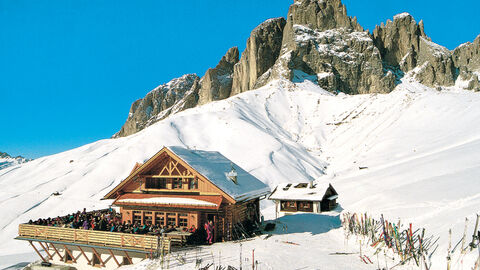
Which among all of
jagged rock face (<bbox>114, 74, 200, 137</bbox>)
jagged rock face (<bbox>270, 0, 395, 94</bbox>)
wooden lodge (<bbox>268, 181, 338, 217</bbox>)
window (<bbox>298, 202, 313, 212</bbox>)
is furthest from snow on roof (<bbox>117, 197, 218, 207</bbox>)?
jagged rock face (<bbox>114, 74, 200, 137</bbox>)

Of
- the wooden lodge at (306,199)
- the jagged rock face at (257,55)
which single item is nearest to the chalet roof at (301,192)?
the wooden lodge at (306,199)

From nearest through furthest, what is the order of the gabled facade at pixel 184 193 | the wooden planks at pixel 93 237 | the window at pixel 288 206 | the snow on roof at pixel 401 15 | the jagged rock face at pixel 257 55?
the wooden planks at pixel 93 237 < the gabled facade at pixel 184 193 < the window at pixel 288 206 < the jagged rock face at pixel 257 55 < the snow on roof at pixel 401 15

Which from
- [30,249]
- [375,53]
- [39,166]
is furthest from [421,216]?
[375,53]

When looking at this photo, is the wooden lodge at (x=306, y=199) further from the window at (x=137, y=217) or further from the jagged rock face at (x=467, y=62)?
the jagged rock face at (x=467, y=62)

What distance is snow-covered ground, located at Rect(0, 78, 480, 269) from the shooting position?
2084 centimetres

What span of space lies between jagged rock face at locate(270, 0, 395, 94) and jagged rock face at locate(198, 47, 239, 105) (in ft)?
96.2

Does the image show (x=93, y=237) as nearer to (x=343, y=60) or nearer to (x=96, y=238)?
(x=96, y=238)

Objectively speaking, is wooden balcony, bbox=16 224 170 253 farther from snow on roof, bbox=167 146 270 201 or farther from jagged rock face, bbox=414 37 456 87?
jagged rock face, bbox=414 37 456 87

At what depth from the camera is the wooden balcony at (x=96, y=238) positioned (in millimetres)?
17516

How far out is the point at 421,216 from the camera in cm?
2122

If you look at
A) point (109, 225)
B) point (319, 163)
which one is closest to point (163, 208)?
point (109, 225)

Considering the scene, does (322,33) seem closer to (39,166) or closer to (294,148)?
(294,148)

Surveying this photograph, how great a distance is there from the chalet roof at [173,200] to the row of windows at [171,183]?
77 centimetres

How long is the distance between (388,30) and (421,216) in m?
161
